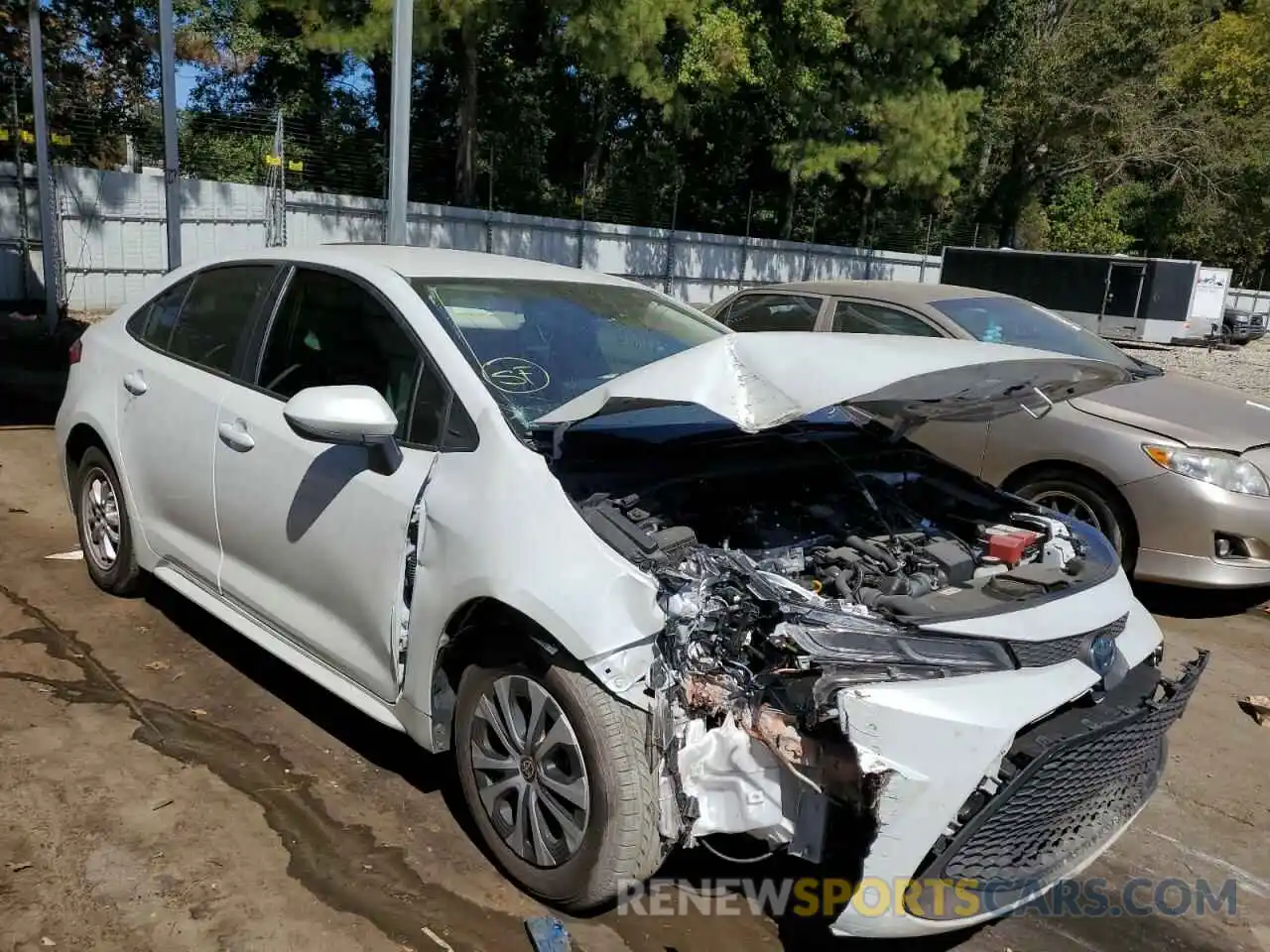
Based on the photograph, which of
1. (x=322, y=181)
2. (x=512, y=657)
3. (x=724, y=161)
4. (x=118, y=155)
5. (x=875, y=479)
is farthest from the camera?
A: (x=724, y=161)

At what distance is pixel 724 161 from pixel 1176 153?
539 inches

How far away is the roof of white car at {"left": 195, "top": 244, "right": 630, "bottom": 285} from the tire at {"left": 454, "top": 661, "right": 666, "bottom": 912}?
1542 millimetres

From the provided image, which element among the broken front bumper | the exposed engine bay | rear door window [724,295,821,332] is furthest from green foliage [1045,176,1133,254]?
the broken front bumper

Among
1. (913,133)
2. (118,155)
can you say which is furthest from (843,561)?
(913,133)

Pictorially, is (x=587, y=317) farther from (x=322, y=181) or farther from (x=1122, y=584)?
(x=322, y=181)

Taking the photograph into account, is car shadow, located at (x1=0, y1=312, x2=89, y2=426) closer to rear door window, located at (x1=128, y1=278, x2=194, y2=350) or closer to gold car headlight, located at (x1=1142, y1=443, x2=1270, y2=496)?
rear door window, located at (x1=128, y1=278, x2=194, y2=350)

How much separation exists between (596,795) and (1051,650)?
123 centimetres

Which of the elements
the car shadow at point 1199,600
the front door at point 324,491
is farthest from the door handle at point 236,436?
the car shadow at point 1199,600

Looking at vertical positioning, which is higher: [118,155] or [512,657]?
[118,155]

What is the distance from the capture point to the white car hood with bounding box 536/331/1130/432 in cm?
269

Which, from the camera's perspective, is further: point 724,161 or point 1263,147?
point 1263,147

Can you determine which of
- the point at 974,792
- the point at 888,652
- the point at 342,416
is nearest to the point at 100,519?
the point at 342,416

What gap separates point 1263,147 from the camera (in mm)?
31984

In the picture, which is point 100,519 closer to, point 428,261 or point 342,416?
point 428,261
